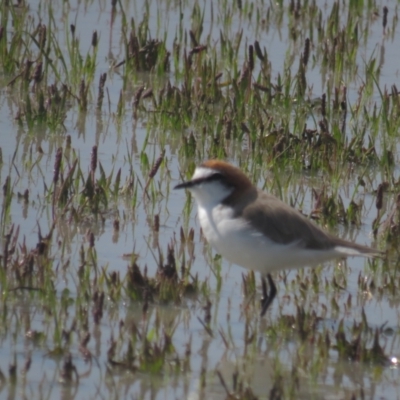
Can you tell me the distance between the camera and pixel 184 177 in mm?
9070

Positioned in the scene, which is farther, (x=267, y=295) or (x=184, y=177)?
(x=184, y=177)

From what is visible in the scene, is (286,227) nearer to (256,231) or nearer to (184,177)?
(256,231)

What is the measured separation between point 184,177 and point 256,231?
253 centimetres

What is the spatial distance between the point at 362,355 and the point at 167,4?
30.8 feet

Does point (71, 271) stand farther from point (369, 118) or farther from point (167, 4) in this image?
point (167, 4)

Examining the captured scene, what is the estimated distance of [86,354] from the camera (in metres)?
5.56

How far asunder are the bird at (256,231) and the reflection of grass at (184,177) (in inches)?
11.2

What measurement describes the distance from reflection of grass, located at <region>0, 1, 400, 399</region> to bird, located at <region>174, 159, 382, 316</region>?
286 mm

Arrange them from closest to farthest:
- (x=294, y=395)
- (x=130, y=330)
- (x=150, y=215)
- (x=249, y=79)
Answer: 1. (x=294, y=395)
2. (x=130, y=330)
3. (x=150, y=215)
4. (x=249, y=79)

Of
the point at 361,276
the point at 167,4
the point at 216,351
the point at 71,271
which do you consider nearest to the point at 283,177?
the point at 361,276

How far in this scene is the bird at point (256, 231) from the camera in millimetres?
6621

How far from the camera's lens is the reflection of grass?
6031 mm

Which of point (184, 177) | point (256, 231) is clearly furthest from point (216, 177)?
point (184, 177)

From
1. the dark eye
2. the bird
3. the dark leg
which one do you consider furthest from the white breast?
the dark eye
